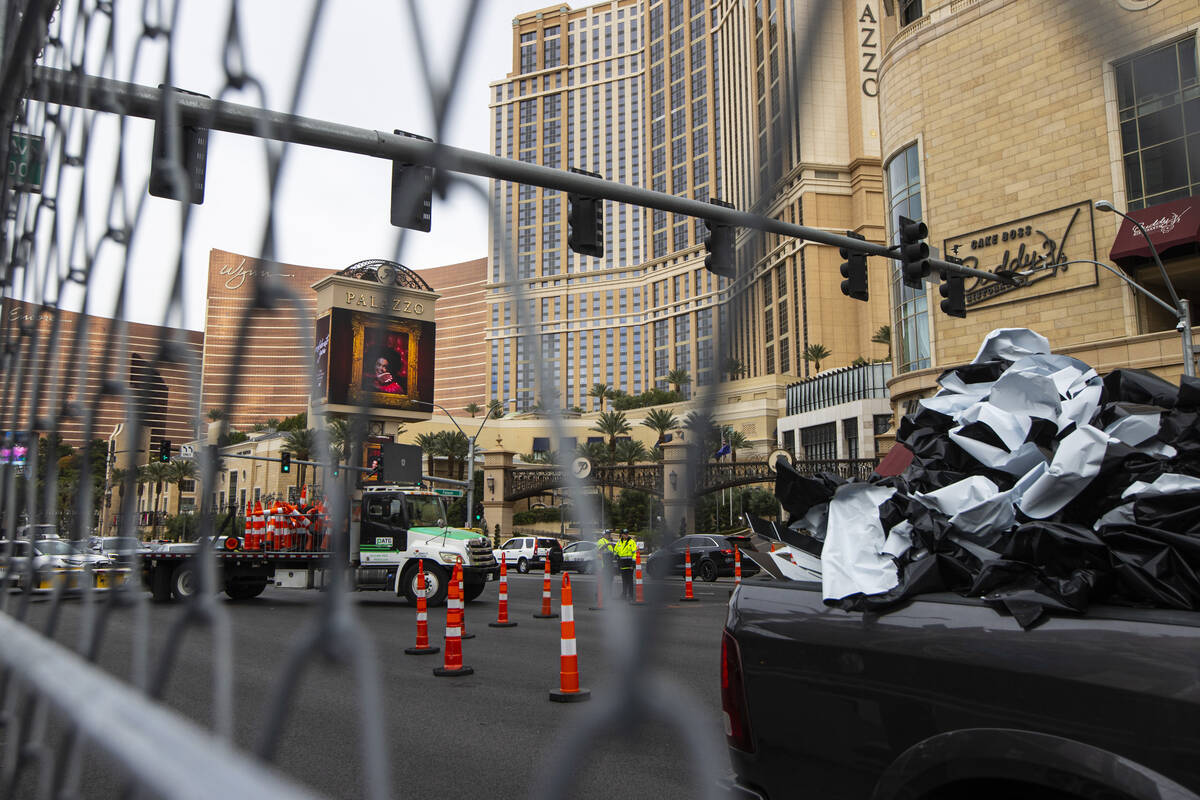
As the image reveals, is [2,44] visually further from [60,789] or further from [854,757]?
[854,757]

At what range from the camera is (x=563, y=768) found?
2.00 ft

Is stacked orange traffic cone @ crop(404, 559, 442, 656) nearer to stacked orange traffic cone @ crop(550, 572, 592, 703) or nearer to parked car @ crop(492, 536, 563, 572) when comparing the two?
stacked orange traffic cone @ crop(550, 572, 592, 703)

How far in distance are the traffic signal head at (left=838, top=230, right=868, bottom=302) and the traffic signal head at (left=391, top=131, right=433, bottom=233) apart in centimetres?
1339

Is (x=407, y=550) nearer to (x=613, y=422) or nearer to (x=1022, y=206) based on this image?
(x=613, y=422)

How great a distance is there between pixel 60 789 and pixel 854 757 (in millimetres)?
2103

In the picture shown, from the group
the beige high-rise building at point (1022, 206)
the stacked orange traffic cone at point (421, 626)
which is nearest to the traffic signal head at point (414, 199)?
the stacked orange traffic cone at point (421, 626)

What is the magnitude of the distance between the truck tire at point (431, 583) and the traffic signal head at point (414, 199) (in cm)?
1664

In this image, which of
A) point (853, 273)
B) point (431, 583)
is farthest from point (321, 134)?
point (431, 583)

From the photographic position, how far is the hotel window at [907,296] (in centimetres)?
3600

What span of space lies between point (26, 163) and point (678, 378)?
2626 mm

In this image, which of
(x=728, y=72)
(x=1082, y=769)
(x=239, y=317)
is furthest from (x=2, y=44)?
(x=1082, y=769)

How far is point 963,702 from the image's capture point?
7.95 ft

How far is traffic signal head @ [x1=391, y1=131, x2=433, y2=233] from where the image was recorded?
829 mm

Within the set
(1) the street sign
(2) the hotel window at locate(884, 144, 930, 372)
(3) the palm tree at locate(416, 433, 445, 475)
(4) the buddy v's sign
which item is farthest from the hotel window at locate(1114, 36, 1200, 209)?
(3) the palm tree at locate(416, 433, 445, 475)
